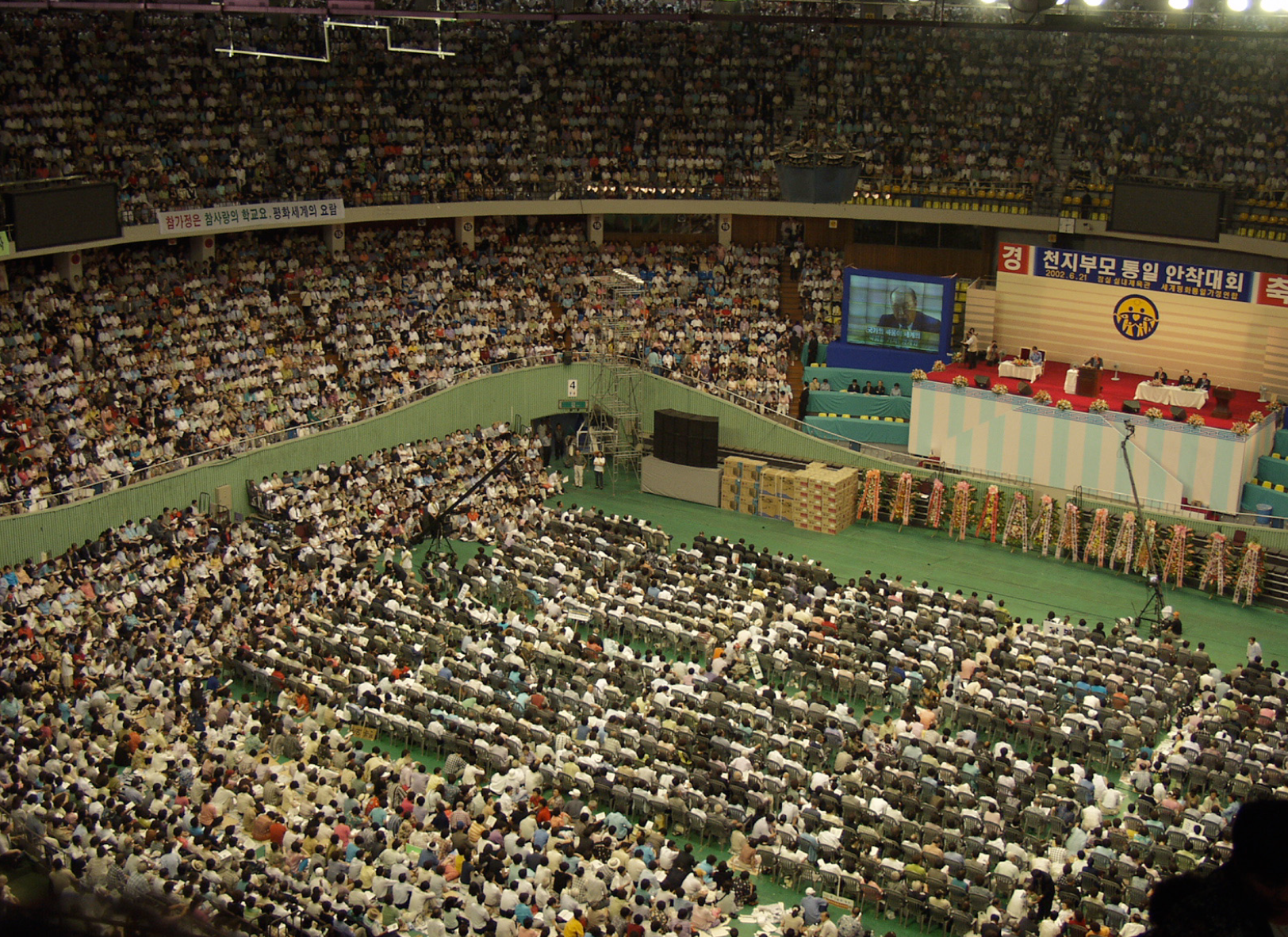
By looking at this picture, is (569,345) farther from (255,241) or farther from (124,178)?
(124,178)

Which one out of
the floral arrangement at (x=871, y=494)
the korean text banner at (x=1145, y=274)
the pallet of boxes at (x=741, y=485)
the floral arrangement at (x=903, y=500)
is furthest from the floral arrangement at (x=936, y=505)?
the korean text banner at (x=1145, y=274)

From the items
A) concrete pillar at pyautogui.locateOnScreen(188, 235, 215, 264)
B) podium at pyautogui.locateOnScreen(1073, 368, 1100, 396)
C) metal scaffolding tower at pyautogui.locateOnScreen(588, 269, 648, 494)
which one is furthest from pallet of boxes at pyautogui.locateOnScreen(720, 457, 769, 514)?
concrete pillar at pyautogui.locateOnScreen(188, 235, 215, 264)

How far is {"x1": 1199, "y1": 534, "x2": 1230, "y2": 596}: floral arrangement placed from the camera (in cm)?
3150

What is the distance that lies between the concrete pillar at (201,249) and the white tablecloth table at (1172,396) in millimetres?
27036

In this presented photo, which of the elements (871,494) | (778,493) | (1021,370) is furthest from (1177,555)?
(778,493)

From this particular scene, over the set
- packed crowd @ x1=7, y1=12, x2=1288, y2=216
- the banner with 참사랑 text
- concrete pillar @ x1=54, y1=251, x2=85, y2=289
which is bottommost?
concrete pillar @ x1=54, y1=251, x2=85, y2=289

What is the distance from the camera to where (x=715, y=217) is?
154 feet

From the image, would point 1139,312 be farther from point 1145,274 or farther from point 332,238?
point 332,238

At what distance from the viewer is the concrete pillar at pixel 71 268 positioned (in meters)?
34.3

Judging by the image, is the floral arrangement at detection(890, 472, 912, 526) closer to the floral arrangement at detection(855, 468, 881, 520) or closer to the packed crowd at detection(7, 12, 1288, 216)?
the floral arrangement at detection(855, 468, 881, 520)

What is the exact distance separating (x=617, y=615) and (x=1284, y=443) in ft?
63.2

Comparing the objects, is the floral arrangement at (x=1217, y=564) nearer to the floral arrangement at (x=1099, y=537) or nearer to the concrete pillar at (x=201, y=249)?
the floral arrangement at (x=1099, y=537)

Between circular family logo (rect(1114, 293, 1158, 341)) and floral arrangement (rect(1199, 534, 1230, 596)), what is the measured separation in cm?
891

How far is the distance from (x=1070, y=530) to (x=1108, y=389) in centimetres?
621
